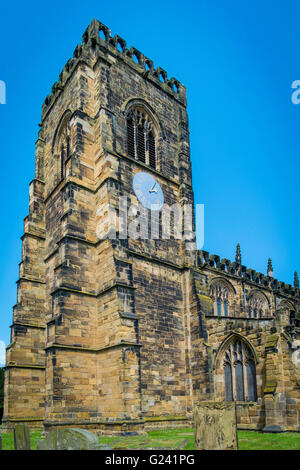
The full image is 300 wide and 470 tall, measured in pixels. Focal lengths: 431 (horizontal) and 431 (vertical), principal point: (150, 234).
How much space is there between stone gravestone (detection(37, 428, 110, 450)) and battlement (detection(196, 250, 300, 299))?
1670cm

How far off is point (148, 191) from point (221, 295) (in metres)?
10.2

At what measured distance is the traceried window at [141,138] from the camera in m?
21.7

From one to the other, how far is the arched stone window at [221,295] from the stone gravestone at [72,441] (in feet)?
64.7

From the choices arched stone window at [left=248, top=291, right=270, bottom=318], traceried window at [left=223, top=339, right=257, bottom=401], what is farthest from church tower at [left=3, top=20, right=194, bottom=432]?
arched stone window at [left=248, top=291, right=270, bottom=318]

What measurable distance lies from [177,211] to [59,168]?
6.61m

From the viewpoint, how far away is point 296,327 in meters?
Answer: 15.3

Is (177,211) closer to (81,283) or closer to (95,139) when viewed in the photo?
(95,139)

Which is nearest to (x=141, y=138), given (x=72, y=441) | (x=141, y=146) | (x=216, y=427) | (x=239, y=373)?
(x=141, y=146)

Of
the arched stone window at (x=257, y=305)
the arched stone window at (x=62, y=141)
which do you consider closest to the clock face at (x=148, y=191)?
the arched stone window at (x=62, y=141)

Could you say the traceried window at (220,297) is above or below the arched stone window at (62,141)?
below

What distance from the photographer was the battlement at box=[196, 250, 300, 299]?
27281 mm

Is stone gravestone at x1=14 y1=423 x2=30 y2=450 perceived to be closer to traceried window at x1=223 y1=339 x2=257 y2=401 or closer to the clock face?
traceried window at x1=223 y1=339 x2=257 y2=401

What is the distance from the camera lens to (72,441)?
25.3 feet

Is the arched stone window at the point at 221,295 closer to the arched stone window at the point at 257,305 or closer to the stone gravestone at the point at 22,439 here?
the arched stone window at the point at 257,305
